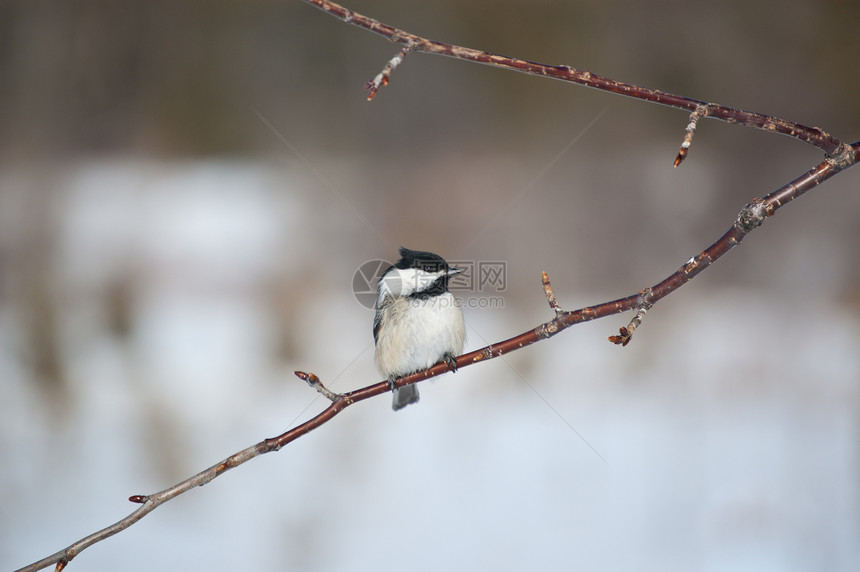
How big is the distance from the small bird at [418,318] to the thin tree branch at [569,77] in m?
0.49

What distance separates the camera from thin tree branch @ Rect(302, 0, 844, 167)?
0.40 metres

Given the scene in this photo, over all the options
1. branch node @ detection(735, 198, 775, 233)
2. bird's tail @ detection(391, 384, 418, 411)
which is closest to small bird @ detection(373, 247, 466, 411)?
bird's tail @ detection(391, 384, 418, 411)

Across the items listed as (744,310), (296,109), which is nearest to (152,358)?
(296,109)

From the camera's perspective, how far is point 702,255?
51 centimetres

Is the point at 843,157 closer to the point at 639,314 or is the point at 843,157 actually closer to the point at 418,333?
the point at 639,314

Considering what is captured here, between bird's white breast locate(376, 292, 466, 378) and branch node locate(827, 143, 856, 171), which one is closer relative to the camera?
branch node locate(827, 143, 856, 171)

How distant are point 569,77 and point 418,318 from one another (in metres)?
0.56

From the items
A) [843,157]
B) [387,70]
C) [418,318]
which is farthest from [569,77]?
[418,318]

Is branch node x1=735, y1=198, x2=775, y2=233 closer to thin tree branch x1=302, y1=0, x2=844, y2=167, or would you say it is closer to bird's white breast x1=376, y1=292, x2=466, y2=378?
thin tree branch x1=302, y1=0, x2=844, y2=167

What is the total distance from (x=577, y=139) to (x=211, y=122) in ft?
3.58

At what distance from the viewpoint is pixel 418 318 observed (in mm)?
936

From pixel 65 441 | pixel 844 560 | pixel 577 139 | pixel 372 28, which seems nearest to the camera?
pixel 372 28

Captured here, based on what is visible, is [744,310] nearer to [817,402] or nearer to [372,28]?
[817,402]

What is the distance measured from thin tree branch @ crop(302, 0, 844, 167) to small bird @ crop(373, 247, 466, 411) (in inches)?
19.4
